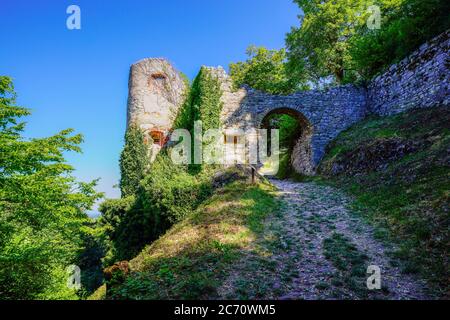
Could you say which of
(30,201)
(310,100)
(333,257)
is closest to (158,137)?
(310,100)

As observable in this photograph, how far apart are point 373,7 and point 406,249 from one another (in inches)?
802

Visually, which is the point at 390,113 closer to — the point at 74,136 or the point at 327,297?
the point at 327,297

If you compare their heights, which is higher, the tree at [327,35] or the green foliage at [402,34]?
the tree at [327,35]

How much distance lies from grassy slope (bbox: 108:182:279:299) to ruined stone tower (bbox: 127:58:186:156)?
34.5 feet

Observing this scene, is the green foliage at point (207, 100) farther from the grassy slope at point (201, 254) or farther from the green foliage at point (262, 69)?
the green foliage at point (262, 69)

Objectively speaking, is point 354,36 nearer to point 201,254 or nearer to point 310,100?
point 310,100

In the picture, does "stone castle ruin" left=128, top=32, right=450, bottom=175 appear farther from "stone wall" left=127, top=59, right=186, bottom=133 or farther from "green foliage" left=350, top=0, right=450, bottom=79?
"green foliage" left=350, top=0, right=450, bottom=79

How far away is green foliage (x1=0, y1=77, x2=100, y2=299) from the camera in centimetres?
698

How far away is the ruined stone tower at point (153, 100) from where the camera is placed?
18297 millimetres

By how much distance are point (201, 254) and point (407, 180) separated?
6.20 metres

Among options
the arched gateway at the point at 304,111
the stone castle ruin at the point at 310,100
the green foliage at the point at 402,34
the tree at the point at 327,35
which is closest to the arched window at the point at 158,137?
the stone castle ruin at the point at 310,100

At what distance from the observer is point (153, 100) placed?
18.8m

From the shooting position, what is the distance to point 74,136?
9727mm

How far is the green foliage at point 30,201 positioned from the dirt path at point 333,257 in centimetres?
644
